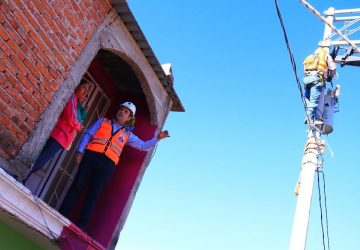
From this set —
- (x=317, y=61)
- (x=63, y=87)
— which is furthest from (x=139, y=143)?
(x=317, y=61)

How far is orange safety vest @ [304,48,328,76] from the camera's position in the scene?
7.02 metres

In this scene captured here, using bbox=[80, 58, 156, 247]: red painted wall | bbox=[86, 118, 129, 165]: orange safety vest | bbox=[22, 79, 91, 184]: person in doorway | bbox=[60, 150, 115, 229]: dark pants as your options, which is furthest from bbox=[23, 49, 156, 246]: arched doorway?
bbox=[22, 79, 91, 184]: person in doorway

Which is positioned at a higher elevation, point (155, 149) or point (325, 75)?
point (325, 75)

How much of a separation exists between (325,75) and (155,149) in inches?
134

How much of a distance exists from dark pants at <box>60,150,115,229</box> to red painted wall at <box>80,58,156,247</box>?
62 cm

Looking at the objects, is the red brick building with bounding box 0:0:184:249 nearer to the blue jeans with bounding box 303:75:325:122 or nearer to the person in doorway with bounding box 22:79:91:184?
the person in doorway with bounding box 22:79:91:184

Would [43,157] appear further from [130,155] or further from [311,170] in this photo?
[311,170]

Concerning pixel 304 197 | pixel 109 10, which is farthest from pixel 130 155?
pixel 304 197

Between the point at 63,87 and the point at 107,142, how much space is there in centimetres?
105

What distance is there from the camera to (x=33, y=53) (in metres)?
A: 4.12

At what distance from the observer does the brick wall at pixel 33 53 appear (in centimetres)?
383

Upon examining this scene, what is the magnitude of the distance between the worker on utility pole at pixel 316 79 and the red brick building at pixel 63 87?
2.45 metres

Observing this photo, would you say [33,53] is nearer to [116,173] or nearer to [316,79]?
[116,173]

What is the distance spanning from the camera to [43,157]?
4.64 metres
